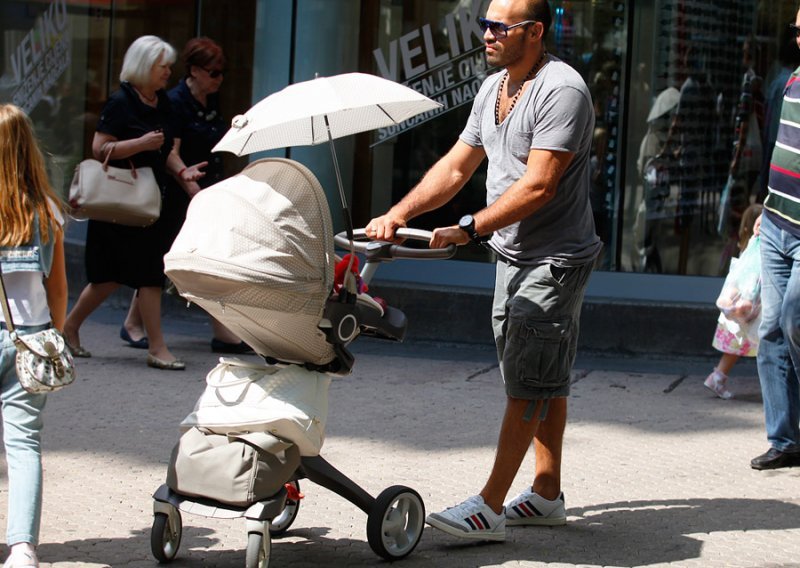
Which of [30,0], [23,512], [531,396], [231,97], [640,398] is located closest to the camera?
[23,512]

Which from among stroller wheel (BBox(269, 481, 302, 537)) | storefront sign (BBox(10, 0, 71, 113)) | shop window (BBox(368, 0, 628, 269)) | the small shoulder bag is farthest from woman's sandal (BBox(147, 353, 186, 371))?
storefront sign (BBox(10, 0, 71, 113))

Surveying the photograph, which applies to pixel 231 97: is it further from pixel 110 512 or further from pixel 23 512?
pixel 23 512

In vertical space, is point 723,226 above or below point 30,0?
below

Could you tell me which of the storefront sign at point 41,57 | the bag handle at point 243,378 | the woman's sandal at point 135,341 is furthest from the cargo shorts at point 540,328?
the storefront sign at point 41,57

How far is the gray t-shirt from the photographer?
450cm

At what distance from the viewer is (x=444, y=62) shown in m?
9.76

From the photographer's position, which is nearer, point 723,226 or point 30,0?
point 723,226

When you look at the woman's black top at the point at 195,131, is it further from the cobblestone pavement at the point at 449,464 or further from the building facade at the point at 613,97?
the building facade at the point at 613,97

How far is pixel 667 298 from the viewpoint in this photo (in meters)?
9.48

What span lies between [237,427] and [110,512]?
1.11m

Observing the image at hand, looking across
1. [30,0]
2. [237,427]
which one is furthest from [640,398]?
[30,0]

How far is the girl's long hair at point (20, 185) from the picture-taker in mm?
4055

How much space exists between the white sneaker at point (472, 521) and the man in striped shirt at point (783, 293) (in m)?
1.68

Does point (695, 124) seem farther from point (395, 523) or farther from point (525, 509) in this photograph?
point (395, 523)
